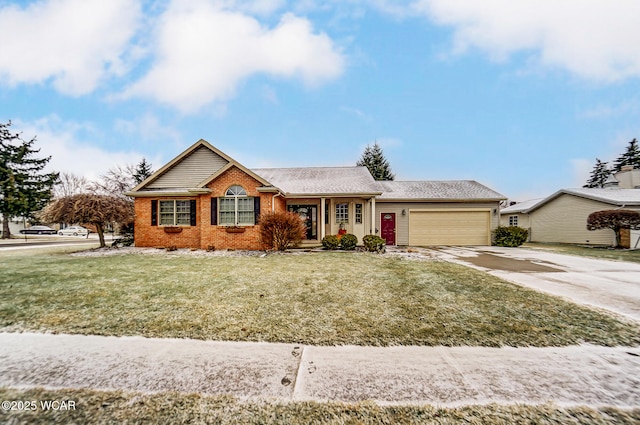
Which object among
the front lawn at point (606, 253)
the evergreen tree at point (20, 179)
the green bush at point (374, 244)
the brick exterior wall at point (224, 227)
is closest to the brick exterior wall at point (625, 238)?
the front lawn at point (606, 253)

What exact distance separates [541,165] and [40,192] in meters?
51.9

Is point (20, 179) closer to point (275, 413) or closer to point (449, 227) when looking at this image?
point (275, 413)

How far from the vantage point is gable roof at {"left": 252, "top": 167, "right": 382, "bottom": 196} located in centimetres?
1418

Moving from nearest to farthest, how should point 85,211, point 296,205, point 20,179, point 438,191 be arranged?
1. point 85,211
2. point 296,205
3. point 438,191
4. point 20,179

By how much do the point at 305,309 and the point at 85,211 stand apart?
14263mm

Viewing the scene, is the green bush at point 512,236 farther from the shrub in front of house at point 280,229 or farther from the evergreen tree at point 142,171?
the evergreen tree at point 142,171

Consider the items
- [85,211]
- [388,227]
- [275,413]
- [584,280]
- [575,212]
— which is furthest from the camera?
[575,212]

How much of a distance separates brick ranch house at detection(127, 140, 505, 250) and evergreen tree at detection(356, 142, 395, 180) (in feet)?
48.5

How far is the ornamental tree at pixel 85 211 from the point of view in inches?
508

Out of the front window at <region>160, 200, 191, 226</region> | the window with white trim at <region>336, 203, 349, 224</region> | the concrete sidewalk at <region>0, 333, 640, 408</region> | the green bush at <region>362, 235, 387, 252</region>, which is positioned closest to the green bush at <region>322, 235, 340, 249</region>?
the green bush at <region>362, 235, 387, 252</region>

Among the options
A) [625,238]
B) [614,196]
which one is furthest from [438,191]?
[614,196]

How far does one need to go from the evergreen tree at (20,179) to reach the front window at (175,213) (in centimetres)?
2502

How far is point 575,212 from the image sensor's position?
18.4m

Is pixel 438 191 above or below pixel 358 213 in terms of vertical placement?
above
